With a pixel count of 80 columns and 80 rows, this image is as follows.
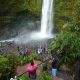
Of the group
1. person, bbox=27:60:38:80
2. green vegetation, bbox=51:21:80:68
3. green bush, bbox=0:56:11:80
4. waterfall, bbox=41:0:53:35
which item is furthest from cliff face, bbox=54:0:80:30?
green bush, bbox=0:56:11:80

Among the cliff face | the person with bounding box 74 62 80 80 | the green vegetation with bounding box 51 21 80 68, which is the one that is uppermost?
the cliff face

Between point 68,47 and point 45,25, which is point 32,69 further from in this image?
point 45,25

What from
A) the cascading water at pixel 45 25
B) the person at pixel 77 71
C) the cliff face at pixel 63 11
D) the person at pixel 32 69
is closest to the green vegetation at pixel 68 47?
the person at pixel 77 71

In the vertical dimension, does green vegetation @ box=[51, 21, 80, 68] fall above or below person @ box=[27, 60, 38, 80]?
above

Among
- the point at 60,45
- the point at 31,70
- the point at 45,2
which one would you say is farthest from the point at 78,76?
the point at 45,2

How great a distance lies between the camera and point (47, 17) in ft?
106

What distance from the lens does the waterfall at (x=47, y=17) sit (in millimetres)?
31380

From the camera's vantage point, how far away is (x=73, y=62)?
48.1 ft

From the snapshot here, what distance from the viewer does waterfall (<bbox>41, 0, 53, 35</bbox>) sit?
103 ft

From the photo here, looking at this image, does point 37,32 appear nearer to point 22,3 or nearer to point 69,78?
point 22,3

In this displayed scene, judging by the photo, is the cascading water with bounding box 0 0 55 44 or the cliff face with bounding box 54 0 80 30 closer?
the cliff face with bounding box 54 0 80 30

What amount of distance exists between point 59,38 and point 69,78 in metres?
2.42

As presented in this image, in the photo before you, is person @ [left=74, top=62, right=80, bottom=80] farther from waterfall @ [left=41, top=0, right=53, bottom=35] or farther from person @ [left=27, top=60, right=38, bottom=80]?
waterfall @ [left=41, top=0, right=53, bottom=35]

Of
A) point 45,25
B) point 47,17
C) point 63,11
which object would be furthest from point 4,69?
point 45,25
